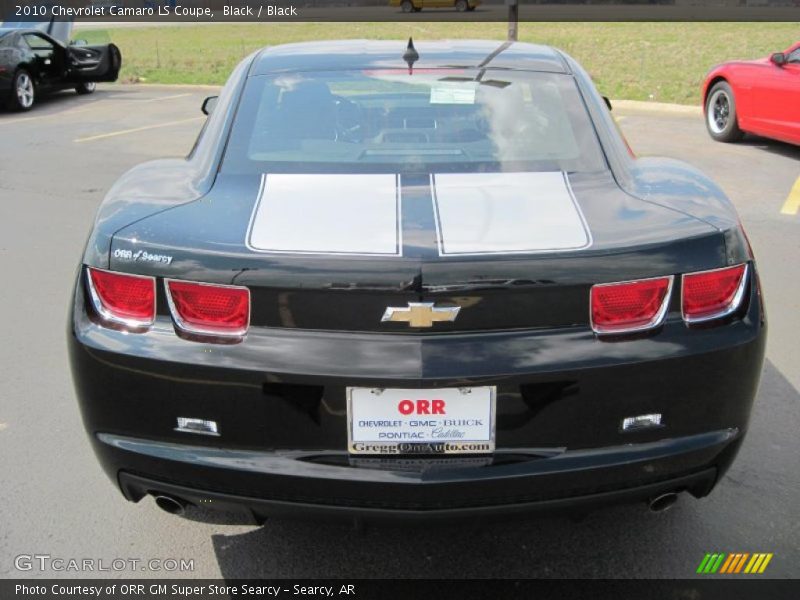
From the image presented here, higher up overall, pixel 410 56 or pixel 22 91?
pixel 410 56

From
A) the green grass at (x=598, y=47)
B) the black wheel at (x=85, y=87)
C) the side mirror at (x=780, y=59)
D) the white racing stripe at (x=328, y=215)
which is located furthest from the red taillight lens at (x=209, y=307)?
the black wheel at (x=85, y=87)

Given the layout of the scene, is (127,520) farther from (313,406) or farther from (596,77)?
(596,77)

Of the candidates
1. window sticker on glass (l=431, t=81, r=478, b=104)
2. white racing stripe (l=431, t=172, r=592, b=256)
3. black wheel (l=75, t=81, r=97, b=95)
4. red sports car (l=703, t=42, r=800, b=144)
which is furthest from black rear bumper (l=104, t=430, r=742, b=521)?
black wheel (l=75, t=81, r=97, b=95)

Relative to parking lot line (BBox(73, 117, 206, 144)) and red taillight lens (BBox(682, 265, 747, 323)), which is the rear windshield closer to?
red taillight lens (BBox(682, 265, 747, 323))

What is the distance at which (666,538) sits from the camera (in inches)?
111

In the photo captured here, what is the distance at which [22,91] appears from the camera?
46.3 feet

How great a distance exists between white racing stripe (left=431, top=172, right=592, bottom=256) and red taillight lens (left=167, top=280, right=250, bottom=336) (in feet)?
1.79

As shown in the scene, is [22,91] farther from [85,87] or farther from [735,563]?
[735,563]

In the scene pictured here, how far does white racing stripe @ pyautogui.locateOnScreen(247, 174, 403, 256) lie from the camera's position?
218 cm

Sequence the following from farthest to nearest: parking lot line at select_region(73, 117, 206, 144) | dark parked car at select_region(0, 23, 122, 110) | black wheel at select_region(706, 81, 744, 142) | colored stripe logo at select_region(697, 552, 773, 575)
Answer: dark parked car at select_region(0, 23, 122, 110) < parking lot line at select_region(73, 117, 206, 144) < black wheel at select_region(706, 81, 744, 142) < colored stripe logo at select_region(697, 552, 773, 575)

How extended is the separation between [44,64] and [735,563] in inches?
598

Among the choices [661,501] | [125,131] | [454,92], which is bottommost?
[125,131]

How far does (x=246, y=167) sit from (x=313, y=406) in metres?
0.97

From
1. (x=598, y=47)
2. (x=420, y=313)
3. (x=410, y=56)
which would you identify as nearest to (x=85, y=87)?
(x=598, y=47)
